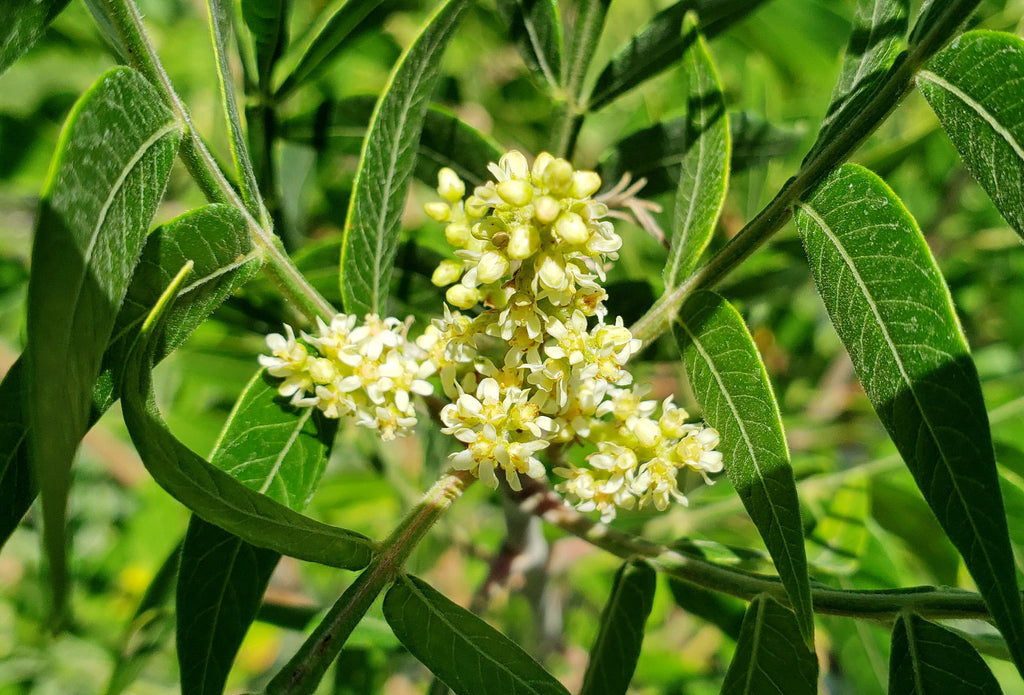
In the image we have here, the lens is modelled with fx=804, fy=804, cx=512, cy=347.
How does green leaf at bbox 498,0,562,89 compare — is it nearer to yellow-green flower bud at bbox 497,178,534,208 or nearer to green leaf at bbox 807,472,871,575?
yellow-green flower bud at bbox 497,178,534,208

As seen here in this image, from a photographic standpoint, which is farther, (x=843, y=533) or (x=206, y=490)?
(x=843, y=533)

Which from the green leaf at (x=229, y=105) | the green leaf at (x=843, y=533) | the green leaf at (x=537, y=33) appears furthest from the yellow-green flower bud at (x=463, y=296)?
the green leaf at (x=843, y=533)

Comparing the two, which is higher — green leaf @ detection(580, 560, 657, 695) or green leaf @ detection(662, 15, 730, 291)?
green leaf @ detection(662, 15, 730, 291)

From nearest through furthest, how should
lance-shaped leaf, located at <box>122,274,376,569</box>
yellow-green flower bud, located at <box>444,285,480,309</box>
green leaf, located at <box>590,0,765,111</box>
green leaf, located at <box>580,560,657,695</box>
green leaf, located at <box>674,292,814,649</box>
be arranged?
lance-shaped leaf, located at <box>122,274,376,569</box>
green leaf, located at <box>674,292,814,649</box>
yellow-green flower bud, located at <box>444,285,480,309</box>
green leaf, located at <box>580,560,657,695</box>
green leaf, located at <box>590,0,765,111</box>

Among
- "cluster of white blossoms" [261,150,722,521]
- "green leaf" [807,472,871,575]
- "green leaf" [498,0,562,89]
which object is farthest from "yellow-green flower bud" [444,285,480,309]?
"green leaf" [807,472,871,575]

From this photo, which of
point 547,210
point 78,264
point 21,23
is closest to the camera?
point 78,264

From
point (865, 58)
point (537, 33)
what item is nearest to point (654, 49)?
point (537, 33)

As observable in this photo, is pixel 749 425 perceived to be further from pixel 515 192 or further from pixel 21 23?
pixel 21 23

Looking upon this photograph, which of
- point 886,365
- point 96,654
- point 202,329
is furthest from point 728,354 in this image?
point 96,654
